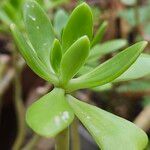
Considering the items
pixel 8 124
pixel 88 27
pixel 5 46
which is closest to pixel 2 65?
pixel 8 124

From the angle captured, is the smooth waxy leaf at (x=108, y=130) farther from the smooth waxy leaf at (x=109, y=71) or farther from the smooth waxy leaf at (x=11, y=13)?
the smooth waxy leaf at (x=11, y=13)

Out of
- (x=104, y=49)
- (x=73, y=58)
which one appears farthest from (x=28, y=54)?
(x=104, y=49)

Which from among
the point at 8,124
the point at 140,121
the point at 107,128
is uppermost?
the point at 107,128

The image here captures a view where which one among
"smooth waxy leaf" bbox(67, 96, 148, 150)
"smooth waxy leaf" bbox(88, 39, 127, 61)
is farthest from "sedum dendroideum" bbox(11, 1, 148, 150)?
"smooth waxy leaf" bbox(88, 39, 127, 61)

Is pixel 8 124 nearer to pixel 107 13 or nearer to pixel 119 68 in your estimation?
pixel 107 13

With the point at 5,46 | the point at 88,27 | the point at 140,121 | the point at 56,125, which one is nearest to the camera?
the point at 56,125

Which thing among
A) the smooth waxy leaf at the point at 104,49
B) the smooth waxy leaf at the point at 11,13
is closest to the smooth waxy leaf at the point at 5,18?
the smooth waxy leaf at the point at 11,13

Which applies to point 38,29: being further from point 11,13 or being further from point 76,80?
point 11,13
